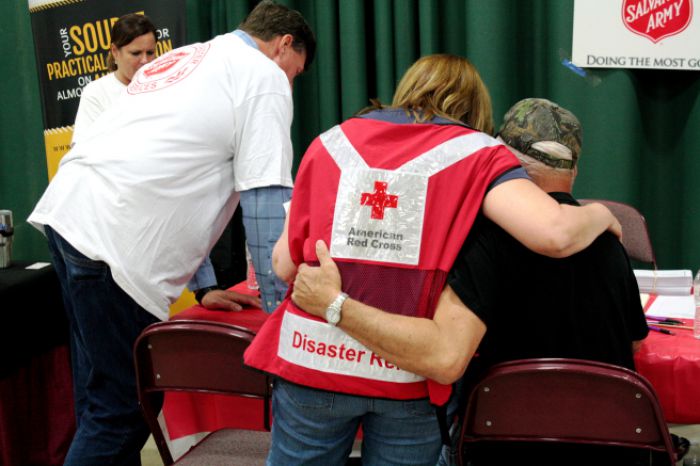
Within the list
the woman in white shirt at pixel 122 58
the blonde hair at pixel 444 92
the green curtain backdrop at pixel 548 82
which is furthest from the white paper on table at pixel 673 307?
the woman in white shirt at pixel 122 58

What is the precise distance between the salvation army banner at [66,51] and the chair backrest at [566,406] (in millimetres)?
2679

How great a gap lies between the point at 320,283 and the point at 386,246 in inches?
4.8

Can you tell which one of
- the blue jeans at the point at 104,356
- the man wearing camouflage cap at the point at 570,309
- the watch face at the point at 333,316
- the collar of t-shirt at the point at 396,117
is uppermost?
the collar of t-shirt at the point at 396,117

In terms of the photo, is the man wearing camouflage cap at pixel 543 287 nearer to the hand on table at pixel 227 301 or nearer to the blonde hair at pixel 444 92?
the blonde hair at pixel 444 92

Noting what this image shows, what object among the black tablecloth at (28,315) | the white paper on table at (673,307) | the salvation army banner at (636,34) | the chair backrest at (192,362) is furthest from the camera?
the salvation army banner at (636,34)

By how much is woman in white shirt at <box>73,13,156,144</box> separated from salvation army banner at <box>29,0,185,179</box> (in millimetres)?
428

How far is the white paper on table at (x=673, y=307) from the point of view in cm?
189

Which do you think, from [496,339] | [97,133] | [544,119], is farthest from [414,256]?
[97,133]

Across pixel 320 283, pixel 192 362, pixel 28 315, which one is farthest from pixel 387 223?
pixel 28 315

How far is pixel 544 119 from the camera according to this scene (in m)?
1.50

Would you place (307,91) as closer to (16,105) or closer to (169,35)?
(169,35)

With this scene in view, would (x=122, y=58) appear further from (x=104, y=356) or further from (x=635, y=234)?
(x=635, y=234)

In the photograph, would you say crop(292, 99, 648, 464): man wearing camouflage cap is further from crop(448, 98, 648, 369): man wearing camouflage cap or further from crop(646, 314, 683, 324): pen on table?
crop(646, 314, 683, 324): pen on table

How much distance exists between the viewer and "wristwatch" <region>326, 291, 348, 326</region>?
116 centimetres
